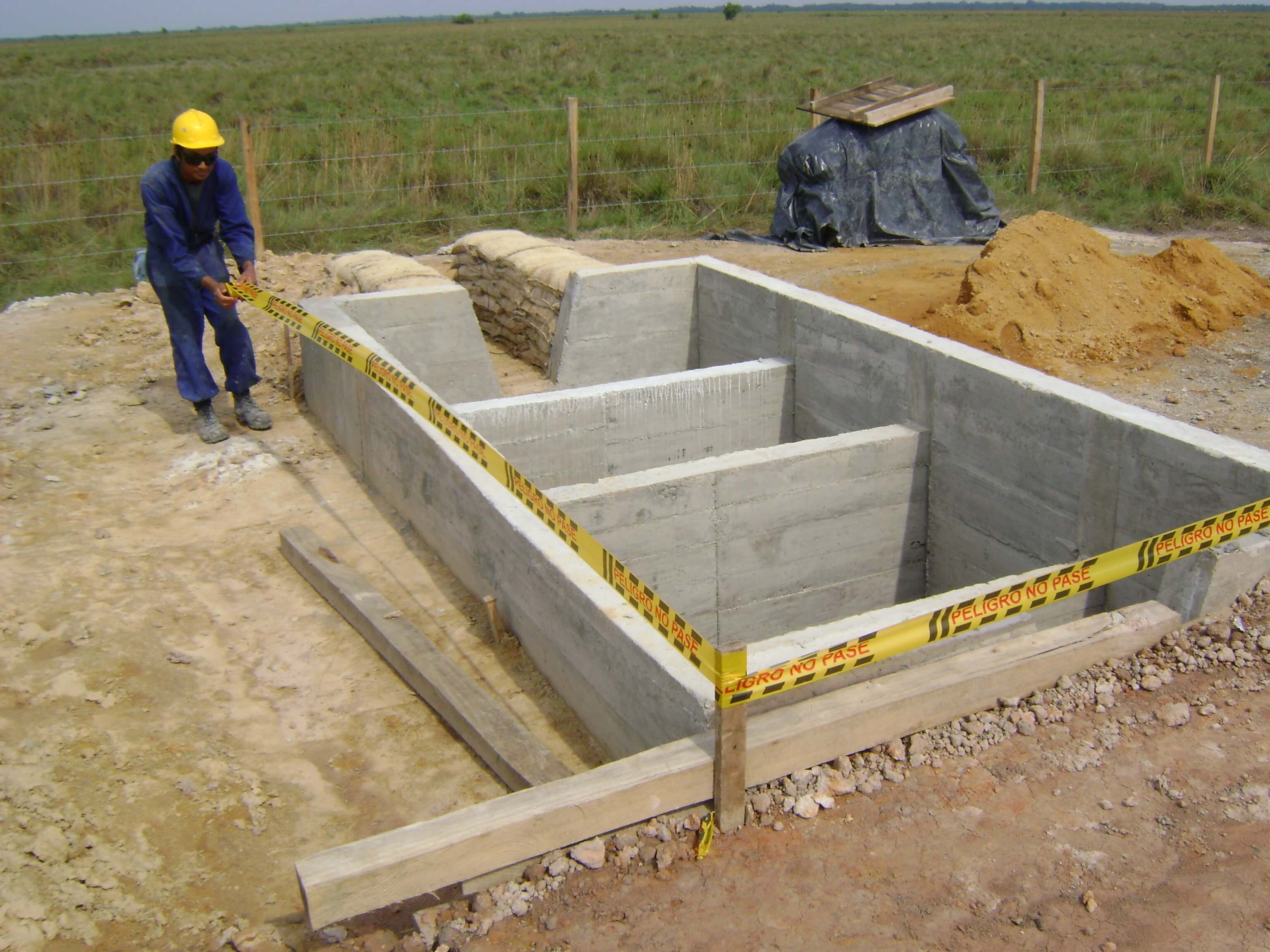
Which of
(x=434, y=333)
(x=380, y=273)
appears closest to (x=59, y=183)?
(x=380, y=273)

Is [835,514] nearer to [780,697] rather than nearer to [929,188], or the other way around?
[780,697]

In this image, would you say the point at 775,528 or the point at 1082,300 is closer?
the point at 775,528

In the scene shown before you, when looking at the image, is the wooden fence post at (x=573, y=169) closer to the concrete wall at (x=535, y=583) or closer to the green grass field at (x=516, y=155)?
the green grass field at (x=516, y=155)

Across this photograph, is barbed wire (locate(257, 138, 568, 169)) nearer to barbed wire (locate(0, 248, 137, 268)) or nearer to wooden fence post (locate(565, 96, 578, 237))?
wooden fence post (locate(565, 96, 578, 237))

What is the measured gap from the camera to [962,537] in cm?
572

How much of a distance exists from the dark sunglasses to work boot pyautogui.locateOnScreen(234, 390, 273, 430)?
5.06 feet

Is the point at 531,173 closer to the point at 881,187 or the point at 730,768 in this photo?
the point at 881,187

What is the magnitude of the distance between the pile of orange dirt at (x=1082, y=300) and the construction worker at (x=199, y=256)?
16.7ft

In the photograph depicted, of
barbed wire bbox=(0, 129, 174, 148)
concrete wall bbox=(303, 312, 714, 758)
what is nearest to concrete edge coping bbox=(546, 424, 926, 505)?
concrete wall bbox=(303, 312, 714, 758)

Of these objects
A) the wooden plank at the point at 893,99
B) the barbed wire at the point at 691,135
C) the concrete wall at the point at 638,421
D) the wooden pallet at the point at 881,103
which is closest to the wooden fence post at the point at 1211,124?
the wooden pallet at the point at 881,103

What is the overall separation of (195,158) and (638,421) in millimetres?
2916

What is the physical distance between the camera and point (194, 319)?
268 inches

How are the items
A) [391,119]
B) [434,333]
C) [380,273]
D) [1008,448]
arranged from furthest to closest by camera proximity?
[391,119] → [380,273] → [434,333] → [1008,448]

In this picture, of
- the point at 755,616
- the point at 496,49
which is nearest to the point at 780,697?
the point at 755,616
